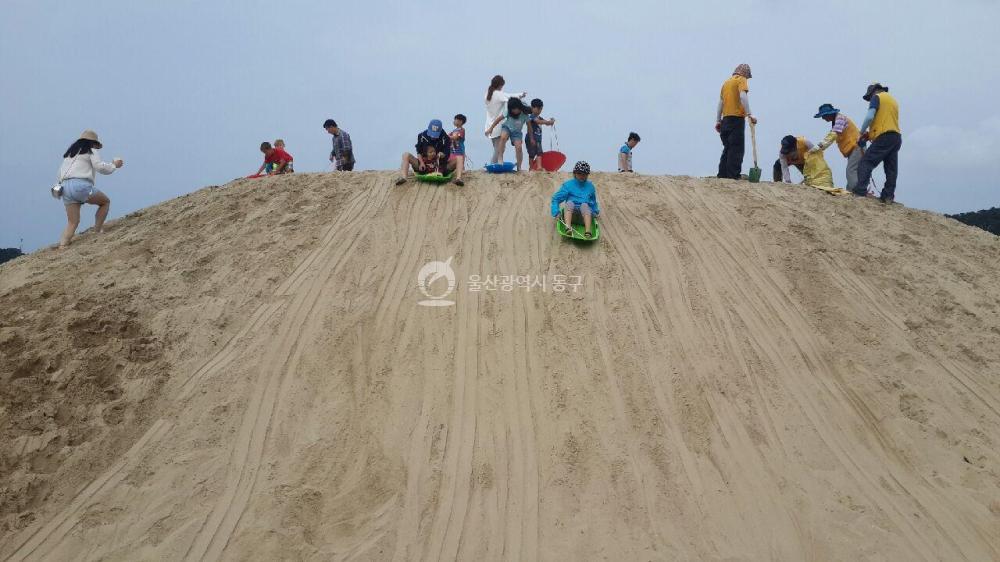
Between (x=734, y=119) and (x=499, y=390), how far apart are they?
19.2ft

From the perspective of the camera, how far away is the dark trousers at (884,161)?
9430 millimetres

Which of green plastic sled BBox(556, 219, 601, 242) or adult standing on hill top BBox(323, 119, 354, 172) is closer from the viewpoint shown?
green plastic sled BBox(556, 219, 601, 242)

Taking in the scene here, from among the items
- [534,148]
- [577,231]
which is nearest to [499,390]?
[577,231]

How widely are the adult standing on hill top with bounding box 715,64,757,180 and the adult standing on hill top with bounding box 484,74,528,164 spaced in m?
2.85

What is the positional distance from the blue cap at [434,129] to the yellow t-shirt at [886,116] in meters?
5.87

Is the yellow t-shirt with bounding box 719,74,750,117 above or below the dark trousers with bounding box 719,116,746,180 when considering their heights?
above

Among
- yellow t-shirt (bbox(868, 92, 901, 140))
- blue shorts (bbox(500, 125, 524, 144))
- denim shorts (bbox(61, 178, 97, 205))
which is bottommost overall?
denim shorts (bbox(61, 178, 97, 205))

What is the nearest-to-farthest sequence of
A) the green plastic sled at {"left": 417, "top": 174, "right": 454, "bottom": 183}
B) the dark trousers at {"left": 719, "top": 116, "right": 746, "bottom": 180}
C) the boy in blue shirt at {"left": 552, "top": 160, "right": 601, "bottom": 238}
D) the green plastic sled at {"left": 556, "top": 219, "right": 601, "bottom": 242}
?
the green plastic sled at {"left": 556, "top": 219, "right": 601, "bottom": 242}
the boy in blue shirt at {"left": 552, "top": 160, "right": 601, "bottom": 238}
the green plastic sled at {"left": 417, "top": 174, "right": 454, "bottom": 183}
the dark trousers at {"left": 719, "top": 116, "right": 746, "bottom": 180}

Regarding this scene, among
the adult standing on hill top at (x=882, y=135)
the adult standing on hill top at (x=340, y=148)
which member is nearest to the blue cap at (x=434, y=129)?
the adult standing on hill top at (x=340, y=148)

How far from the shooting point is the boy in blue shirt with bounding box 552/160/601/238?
810 centimetres

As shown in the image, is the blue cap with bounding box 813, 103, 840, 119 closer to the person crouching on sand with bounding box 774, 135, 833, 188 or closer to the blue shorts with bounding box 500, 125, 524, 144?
the person crouching on sand with bounding box 774, 135, 833, 188

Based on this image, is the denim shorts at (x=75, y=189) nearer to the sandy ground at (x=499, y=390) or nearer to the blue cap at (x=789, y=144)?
the sandy ground at (x=499, y=390)

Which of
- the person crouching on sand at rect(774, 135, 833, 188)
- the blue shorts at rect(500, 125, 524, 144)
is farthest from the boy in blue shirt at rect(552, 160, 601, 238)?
the person crouching on sand at rect(774, 135, 833, 188)

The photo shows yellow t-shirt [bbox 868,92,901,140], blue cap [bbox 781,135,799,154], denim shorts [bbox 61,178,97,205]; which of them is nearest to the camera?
denim shorts [bbox 61,178,97,205]
